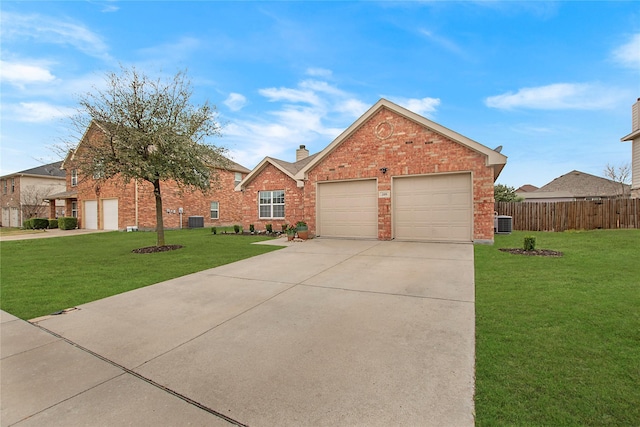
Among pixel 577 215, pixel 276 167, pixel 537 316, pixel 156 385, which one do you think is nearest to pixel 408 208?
pixel 537 316

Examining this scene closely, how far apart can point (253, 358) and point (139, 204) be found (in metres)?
21.5

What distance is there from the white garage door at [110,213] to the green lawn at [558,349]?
79.1ft

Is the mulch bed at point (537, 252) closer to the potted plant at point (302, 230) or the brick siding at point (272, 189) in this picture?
the potted plant at point (302, 230)

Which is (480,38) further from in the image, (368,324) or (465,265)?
(368,324)

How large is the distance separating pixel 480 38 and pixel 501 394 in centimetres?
1320

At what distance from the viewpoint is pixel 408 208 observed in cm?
1198

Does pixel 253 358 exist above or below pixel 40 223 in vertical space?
below

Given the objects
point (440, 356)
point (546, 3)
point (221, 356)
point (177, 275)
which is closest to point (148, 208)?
point (177, 275)

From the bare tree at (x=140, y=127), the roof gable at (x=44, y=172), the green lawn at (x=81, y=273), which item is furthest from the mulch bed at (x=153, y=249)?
the roof gable at (x=44, y=172)

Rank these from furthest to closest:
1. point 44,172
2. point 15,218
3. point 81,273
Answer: point 44,172
point 15,218
point 81,273

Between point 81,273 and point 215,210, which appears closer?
point 81,273

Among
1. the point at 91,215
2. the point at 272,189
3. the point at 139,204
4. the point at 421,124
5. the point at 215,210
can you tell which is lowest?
the point at 91,215

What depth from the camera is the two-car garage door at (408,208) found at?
11.2 metres

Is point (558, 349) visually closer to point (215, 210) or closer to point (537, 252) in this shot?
point (537, 252)
